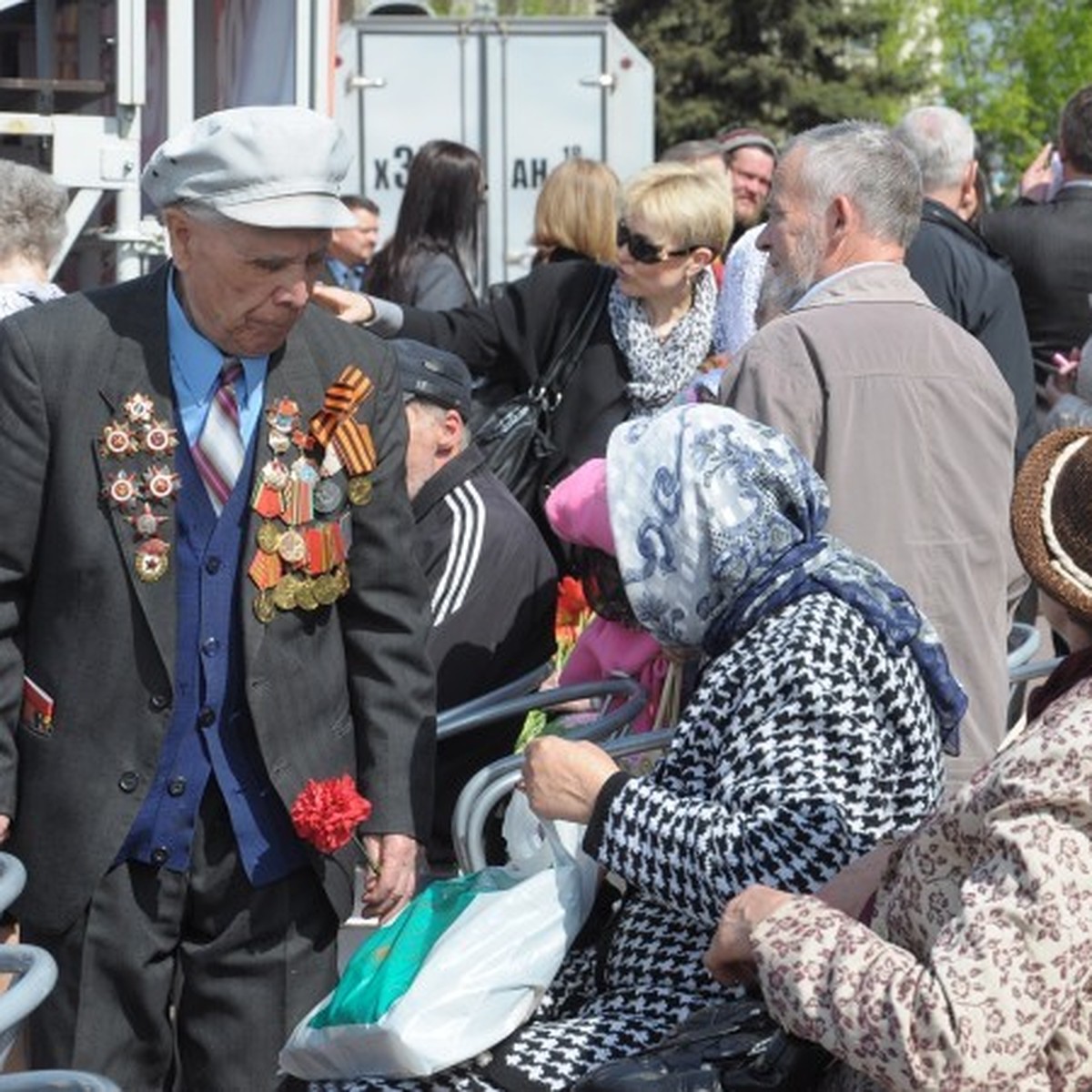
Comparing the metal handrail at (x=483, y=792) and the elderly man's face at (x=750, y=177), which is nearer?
the metal handrail at (x=483, y=792)

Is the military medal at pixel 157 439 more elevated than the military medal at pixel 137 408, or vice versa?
the military medal at pixel 137 408

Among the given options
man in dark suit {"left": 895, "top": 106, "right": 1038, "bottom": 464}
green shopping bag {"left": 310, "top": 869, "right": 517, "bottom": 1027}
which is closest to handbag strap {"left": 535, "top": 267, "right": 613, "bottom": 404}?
man in dark suit {"left": 895, "top": 106, "right": 1038, "bottom": 464}

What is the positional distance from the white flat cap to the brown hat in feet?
4.18

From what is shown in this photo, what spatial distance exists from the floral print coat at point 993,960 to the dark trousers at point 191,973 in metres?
1.24

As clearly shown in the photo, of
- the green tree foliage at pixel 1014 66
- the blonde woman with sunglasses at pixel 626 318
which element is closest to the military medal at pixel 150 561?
the blonde woman with sunglasses at pixel 626 318

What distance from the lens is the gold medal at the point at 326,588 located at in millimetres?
3965

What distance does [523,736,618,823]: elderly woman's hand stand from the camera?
12.0 ft

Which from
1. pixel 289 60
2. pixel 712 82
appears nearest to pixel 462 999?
pixel 289 60

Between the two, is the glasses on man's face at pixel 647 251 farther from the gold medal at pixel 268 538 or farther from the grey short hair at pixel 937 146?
the gold medal at pixel 268 538

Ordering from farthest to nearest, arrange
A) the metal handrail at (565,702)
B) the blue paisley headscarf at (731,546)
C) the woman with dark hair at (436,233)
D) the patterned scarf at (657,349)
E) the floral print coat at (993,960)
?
the woman with dark hair at (436,233), the patterned scarf at (657,349), the metal handrail at (565,702), the blue paisley headscarf at (731,546), the floral print coat at (993,960)

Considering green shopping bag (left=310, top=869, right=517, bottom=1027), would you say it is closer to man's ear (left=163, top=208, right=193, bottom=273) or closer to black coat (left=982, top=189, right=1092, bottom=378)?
man's ear (left=163, top=208, right=193, bottom=273)

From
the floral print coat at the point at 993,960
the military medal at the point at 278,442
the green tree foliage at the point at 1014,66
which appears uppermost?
the green tree foliage at the point at 1014,66

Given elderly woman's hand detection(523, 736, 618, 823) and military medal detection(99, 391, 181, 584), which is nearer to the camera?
elderly woman's hand detection(523, 736, 618, 823)

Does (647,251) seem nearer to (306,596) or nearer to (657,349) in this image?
(657,349)
